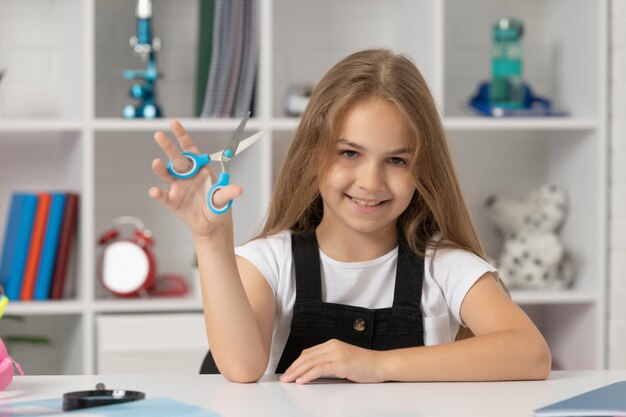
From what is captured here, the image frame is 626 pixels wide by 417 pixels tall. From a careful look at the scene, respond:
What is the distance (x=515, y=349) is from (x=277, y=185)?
0.52 meters

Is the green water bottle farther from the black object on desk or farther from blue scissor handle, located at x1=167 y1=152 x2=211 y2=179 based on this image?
the black object on desk

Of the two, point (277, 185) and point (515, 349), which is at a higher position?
point (277, 185)

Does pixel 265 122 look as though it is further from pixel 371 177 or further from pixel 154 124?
pixel 371 177

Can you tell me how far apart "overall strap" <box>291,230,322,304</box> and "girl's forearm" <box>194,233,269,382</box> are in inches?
7.8

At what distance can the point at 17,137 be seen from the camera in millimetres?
2893

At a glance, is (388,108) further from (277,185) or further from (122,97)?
(122,97)

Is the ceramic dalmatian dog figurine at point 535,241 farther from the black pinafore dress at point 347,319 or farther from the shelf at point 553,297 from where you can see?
the black pinafore dress at point 347,319

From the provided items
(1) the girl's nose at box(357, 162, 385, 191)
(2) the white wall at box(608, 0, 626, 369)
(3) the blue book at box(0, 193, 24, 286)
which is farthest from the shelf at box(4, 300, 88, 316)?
(2) the white wall at box(608, 0, 626, 369)

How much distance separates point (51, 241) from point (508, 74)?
133cm

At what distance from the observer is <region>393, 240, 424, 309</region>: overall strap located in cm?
157

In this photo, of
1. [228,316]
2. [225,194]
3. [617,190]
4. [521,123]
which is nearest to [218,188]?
[225,194]

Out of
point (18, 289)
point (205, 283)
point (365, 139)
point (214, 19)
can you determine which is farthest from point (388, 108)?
point (18, 289)

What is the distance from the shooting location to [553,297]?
2.71 metres

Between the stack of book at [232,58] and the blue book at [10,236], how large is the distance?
552 mm
